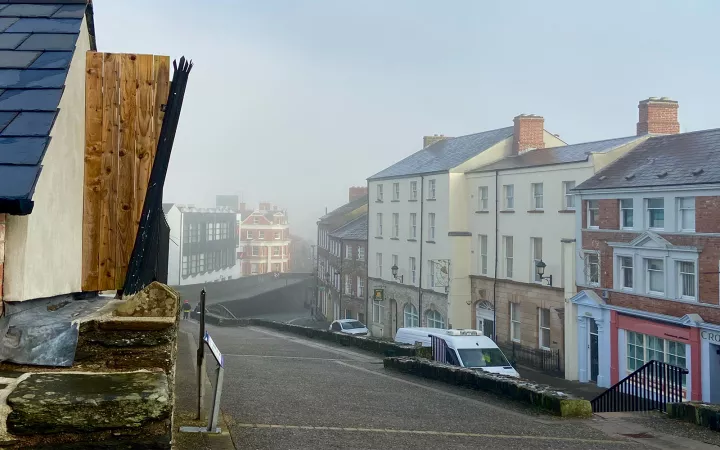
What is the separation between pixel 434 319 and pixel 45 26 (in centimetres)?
3841

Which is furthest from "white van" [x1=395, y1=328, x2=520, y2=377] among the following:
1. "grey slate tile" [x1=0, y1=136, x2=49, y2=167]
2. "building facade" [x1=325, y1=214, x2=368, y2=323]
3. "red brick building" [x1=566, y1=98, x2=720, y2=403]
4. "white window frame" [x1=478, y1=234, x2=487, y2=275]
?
"building facade" [x1=325, y1=214, x2=368, y2=323]

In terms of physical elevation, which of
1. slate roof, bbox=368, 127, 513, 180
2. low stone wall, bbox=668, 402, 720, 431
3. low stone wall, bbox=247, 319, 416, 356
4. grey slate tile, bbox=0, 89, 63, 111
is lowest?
low stone wall, bbox=247, 319, 416, 356

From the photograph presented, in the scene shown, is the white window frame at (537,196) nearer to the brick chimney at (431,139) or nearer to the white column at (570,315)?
the white column at (570,315)

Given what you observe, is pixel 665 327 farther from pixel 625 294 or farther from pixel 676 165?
pixel 676 165

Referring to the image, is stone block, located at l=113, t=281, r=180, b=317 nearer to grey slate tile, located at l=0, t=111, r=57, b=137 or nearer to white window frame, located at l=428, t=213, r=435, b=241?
grey slate tile, located at l=0, t=111, r=57, b=137

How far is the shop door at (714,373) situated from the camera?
79.9ft

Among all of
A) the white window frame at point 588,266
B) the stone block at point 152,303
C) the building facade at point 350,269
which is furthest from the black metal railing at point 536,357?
the stone block at point 152,303

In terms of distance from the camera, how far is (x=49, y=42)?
443 cm

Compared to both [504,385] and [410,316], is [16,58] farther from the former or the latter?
[410,316]

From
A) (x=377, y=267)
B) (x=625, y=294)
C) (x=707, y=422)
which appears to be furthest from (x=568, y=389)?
(x=377, y=267)

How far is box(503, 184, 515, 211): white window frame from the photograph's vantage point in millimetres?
36219

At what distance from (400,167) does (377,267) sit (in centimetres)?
745

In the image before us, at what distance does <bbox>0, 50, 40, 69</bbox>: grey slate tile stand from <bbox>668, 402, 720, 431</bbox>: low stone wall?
10.2 metres

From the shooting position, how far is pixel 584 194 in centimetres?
3117
